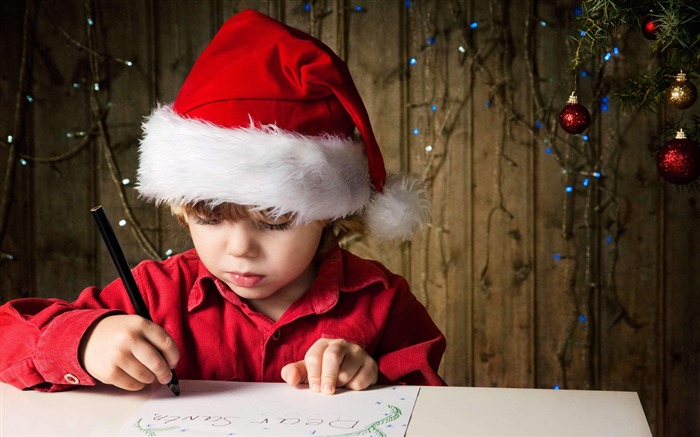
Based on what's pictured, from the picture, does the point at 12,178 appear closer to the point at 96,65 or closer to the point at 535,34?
the point at 96,65

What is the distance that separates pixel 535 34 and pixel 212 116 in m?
1.64

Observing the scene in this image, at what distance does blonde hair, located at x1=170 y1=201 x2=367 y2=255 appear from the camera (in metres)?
0.89

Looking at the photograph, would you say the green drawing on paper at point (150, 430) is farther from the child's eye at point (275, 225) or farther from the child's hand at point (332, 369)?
the child's eye at point (275, 225)

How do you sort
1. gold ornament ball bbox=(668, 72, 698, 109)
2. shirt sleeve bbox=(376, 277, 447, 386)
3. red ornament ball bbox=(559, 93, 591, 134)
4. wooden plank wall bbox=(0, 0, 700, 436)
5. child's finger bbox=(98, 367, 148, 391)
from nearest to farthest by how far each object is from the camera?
1. child's finger bbox=(98, 367, 148, 391)
2. shirt sleeve bbox=(376, 277, 447, 386)
3. gold ornament ball bbox=(668, 72, 698, 109)
4. red ornament ball bbox=(559, 93, 591, 134)
5. wooden plank wall bbox=(0, 0, 700, 436)

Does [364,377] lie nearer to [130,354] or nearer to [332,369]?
[332,369]

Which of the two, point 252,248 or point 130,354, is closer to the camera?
point 130,354

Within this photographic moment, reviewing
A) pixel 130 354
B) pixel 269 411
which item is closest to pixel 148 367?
pixel 130 354

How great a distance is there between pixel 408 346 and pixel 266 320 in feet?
0.66

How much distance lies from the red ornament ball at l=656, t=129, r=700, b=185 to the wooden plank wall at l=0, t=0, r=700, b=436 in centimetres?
119

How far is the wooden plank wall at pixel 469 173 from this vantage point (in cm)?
234

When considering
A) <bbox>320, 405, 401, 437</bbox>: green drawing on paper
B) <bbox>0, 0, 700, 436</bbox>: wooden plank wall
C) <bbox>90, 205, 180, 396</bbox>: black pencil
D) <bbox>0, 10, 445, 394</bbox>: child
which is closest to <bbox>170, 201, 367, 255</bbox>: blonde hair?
<bbox>0, 10, 445, 394</bbox>: child

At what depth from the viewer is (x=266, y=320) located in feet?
3.40

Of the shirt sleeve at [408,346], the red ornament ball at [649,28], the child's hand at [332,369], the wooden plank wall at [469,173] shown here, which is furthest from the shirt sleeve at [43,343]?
the wooden plank wall at [469,173]

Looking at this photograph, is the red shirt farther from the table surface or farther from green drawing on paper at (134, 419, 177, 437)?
green drawing on paper at (134, 419, 177, 437)
